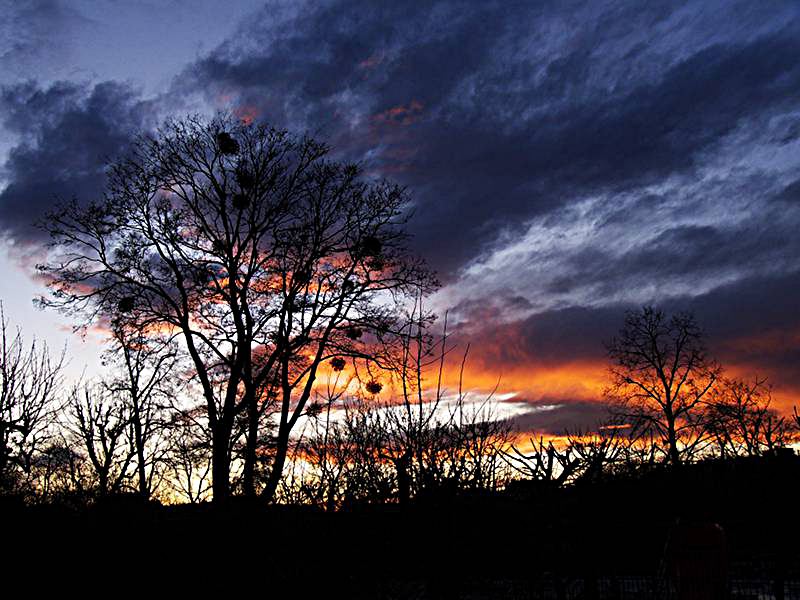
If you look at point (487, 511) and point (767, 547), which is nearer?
point (487, 511)

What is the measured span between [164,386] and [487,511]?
15.8 m

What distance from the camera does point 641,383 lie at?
34.4 m

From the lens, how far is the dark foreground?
689 centimetres

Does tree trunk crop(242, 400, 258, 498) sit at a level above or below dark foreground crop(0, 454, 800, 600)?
above

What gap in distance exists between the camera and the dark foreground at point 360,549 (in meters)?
6.89

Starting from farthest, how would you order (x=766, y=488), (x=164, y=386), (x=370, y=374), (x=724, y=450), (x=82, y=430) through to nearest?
(x=82, y=430), (x=164, y=386), (x=370, y=374), (x=724, y=450), (x=766, y=488)

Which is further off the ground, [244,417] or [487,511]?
[244,417]

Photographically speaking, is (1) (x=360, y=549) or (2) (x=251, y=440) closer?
(1) (x=360, y=549)

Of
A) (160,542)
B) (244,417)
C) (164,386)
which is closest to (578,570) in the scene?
(160,542)

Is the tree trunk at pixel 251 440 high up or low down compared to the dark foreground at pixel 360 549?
up

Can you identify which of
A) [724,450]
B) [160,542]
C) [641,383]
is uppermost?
[641,383]

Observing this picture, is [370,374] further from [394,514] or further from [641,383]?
[641,383]

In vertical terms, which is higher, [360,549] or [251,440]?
[251,440]

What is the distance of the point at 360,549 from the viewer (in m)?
6.93
